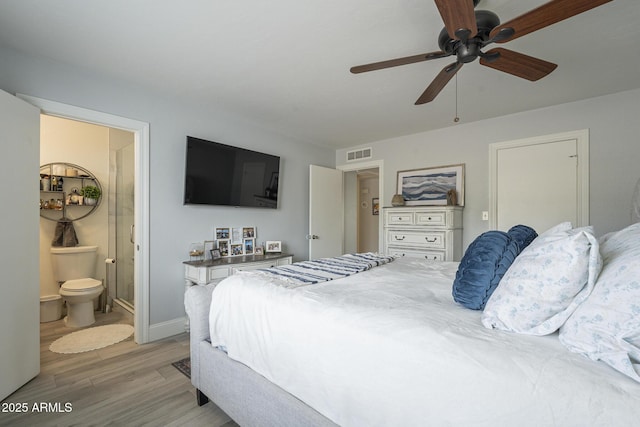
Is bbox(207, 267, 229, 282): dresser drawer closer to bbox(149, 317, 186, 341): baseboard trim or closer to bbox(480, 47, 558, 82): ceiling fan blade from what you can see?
bbox(149, 317, 186, 341): baseboard trim

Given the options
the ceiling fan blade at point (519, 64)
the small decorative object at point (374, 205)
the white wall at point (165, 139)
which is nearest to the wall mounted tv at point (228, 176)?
the white wall at point (165, 139)

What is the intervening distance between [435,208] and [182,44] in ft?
10.1

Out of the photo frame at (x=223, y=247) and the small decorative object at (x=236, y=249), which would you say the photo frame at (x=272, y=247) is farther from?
the photo frame at (x=223, y=247)

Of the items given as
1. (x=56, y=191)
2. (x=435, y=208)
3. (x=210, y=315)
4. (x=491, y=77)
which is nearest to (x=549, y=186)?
(x=435, y=208)

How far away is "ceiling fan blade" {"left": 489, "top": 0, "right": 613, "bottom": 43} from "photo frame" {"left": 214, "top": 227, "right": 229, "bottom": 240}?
9.95ft

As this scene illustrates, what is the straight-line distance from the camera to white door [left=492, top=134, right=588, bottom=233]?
10.3 feet

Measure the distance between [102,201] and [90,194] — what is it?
0.19 meters

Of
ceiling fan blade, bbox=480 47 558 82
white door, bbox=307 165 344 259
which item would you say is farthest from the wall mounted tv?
ceiling fan blade, bbox=480 47 558 82

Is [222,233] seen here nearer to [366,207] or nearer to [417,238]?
[417,238]

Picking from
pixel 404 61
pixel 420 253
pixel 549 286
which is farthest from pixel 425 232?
pixel 549 286

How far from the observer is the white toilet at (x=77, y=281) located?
3.14m

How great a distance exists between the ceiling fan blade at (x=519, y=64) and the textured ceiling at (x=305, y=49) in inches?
11.9

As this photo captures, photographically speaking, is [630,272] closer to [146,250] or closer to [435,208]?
[435,208]

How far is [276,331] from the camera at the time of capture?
4.50ft
